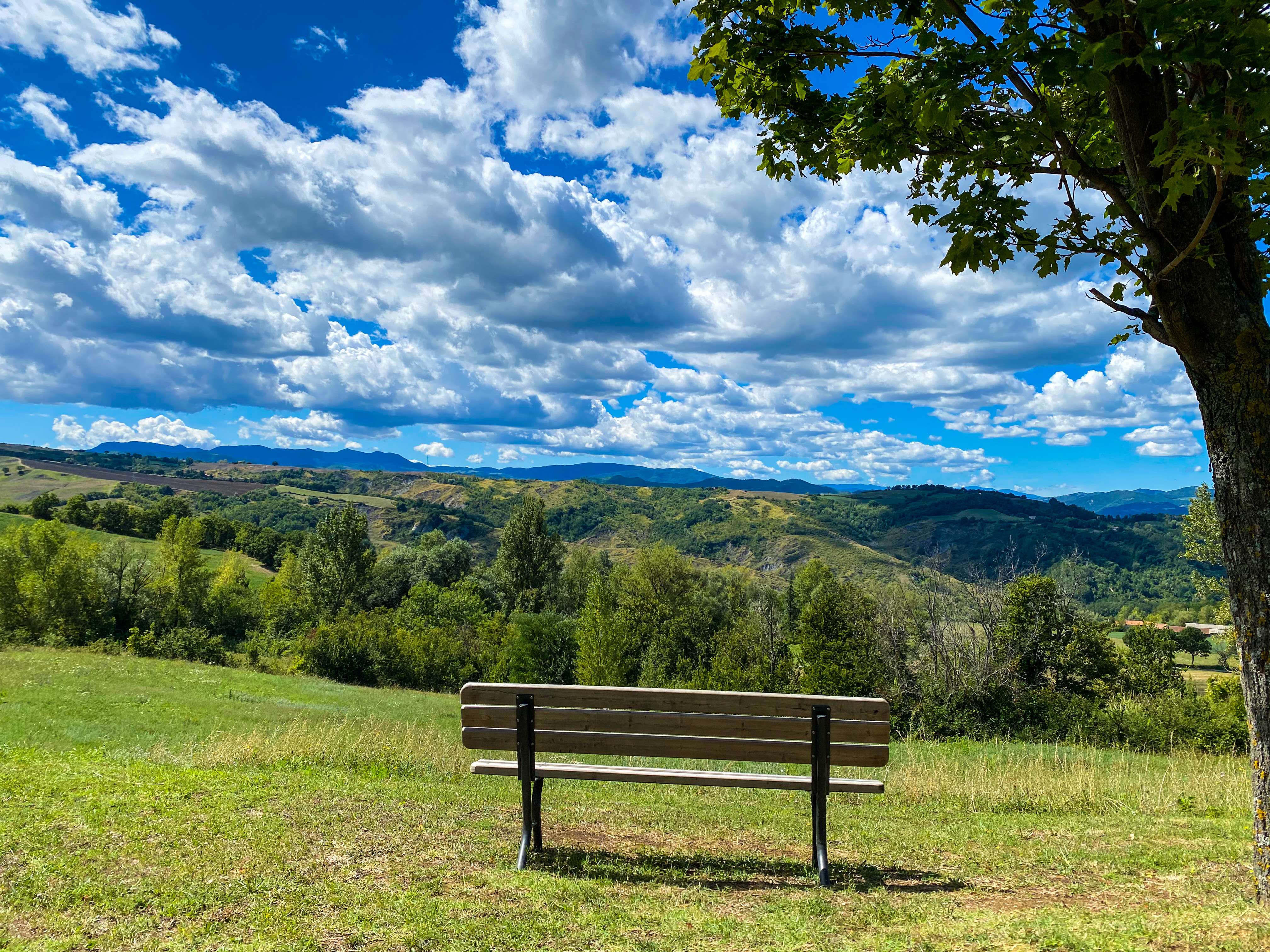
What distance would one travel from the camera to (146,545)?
290 ft

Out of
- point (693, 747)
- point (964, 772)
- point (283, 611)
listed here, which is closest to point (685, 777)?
point (693, 747)

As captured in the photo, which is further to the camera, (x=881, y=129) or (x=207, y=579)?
(x=207, y=579)

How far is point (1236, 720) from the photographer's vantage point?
24.8 metres

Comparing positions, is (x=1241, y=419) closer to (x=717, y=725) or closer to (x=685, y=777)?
(x=717, y=725)

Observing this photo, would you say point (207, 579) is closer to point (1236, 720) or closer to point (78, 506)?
point (78, 506)

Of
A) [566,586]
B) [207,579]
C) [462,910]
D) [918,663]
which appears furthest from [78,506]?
[462,910]

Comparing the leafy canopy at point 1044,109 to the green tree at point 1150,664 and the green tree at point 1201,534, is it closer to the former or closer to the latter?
the green tree at point 1201,534

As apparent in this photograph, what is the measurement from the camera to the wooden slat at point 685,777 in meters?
5.51

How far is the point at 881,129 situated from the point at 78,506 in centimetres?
12597

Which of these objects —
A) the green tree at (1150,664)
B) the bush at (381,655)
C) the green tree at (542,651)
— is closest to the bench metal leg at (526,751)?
the green tree at (1150,664)

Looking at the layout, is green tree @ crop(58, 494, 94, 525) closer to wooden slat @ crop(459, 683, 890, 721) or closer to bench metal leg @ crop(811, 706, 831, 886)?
wooden slat @ crop(459, 683, 890, 721)

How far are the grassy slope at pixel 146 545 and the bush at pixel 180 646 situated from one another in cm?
3288

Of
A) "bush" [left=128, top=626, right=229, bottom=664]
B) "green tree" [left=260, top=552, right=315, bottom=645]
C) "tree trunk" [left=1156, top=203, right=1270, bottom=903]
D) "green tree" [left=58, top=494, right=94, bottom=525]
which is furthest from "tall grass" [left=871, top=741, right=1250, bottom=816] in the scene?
"green tree" [left=58, top=494, right=94, bottom=525]

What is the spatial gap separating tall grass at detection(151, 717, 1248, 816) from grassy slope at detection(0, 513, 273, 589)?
7720 centimetres
